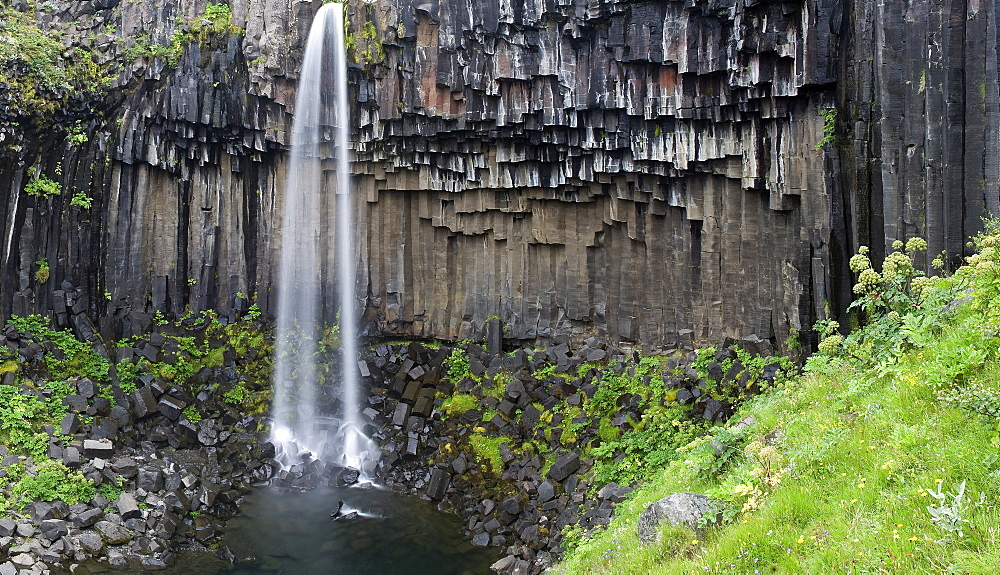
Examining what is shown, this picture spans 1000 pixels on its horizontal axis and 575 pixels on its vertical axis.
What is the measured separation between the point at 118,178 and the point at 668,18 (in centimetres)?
1335

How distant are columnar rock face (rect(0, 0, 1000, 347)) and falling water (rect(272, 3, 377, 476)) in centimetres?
37

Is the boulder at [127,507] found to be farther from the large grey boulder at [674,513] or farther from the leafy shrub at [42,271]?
the large grey boulder at [674,513]

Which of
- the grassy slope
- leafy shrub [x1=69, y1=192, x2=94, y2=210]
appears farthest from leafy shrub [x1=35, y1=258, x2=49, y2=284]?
the grassy slope

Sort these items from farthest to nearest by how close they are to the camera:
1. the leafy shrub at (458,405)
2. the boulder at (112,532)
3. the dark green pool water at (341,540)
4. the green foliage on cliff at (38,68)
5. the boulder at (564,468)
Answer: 1. the leafy shrub at (458,405)
2. the green foliage on cliff at (38,68)
3. the boulder at (564,468)
4. the dark green pool water at (341,540)
5. the boulder at (112,532)

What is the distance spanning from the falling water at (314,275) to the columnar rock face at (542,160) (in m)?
0.37

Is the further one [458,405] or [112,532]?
[458,405]

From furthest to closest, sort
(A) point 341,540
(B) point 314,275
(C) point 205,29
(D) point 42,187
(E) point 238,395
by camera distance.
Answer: (B) point 314,275
(C) point 205,29
(E) point 238,395
(D) point 42,187
(A) point 341,540

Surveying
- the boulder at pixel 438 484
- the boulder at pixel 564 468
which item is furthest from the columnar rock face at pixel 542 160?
the boulder at pixel 438 484

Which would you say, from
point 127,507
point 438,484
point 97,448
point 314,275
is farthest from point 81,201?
point 438,484

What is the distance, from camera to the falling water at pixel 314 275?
18.3 m

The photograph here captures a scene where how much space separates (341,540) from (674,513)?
9.30 m

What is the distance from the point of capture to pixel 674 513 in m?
6.46

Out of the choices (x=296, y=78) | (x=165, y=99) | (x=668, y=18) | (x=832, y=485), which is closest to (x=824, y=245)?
(x=668, y=18)

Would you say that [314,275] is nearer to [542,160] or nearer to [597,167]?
[542,160]
